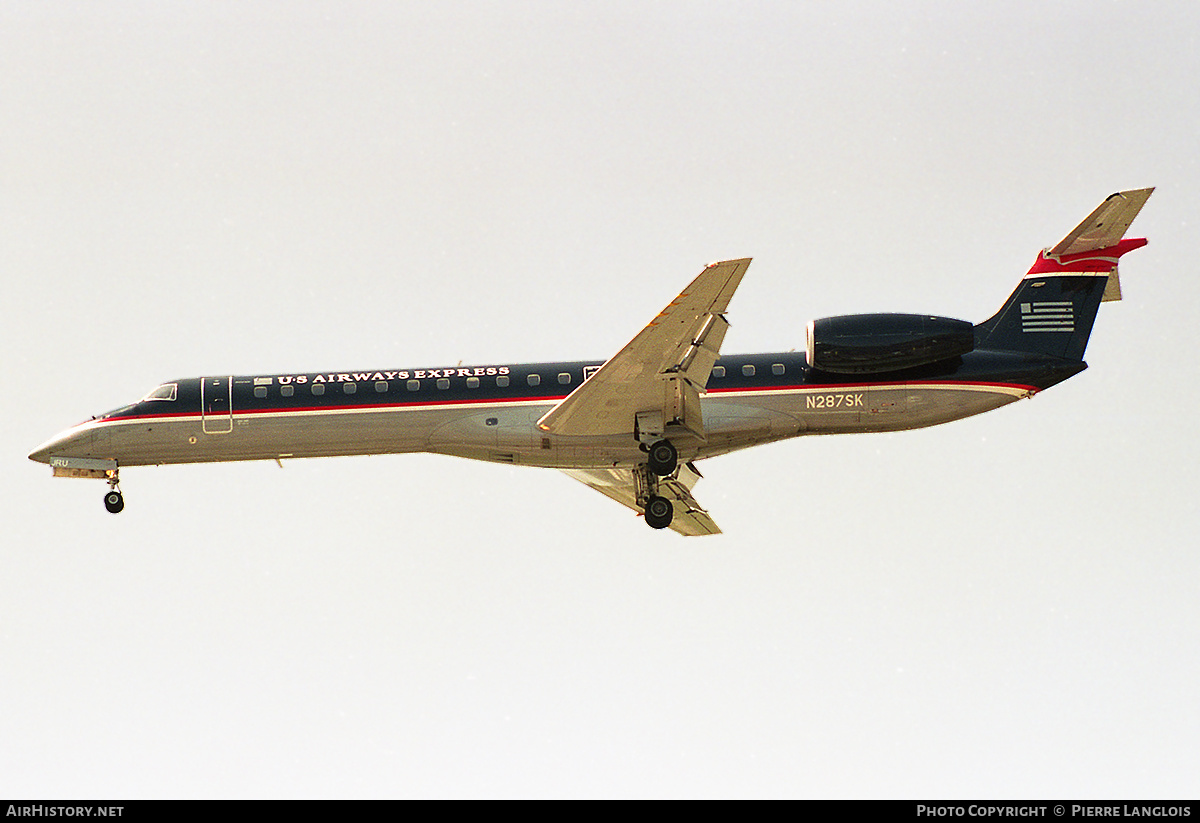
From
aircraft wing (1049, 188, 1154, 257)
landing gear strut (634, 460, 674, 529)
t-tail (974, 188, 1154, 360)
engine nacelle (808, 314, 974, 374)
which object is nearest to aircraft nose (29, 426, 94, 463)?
landing gear strut (634, 460, 674, 529)

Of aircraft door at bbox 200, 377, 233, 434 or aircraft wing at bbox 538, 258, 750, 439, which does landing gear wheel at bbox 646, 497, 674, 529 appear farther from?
aircraft door at bbox 200, 377, 233, 434

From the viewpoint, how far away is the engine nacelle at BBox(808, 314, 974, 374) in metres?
28.7

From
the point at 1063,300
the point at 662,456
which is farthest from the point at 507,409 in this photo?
the point at 1063,300

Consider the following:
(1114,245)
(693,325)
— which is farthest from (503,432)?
(1114,245)

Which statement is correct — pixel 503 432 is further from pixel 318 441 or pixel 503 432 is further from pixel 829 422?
pixel 829 422

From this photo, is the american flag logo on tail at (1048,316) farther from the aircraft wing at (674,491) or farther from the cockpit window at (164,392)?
the cockpit window at (164,392)

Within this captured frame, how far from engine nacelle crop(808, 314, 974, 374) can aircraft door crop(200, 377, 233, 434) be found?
42.2 feet

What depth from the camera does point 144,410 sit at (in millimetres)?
30375

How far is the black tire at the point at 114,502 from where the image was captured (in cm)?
3067

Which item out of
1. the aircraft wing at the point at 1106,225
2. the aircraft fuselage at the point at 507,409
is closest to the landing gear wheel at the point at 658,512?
the aircraft fuselage at the point at 507,409

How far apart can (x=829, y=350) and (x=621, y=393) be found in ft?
15.2

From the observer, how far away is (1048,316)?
A: 30328 millimetres

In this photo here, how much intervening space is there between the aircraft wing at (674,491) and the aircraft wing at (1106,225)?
10016 millimetres
